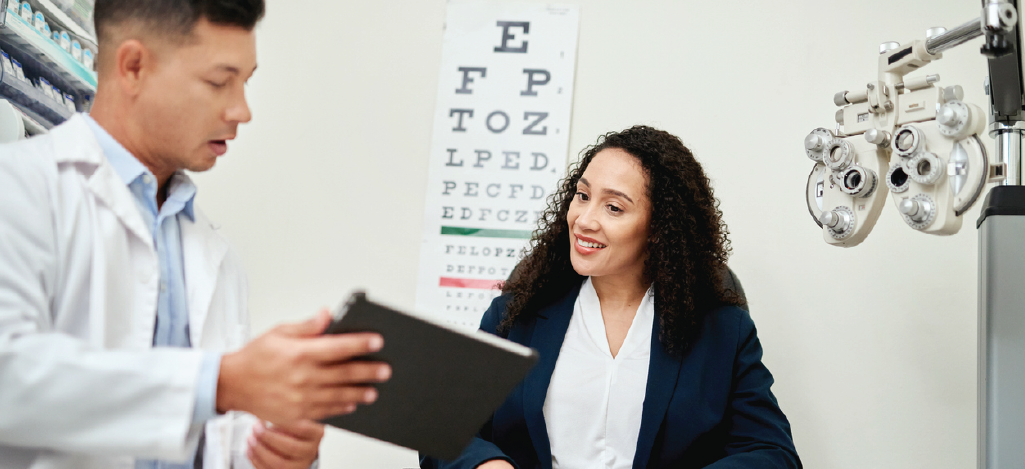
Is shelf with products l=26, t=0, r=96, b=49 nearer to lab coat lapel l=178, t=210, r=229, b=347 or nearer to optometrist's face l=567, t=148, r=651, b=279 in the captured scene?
lab coat lapel l=178, t=210, r=229, b=347

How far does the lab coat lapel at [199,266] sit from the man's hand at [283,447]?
0.16 meters

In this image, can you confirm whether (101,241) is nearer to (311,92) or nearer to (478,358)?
(478,358)

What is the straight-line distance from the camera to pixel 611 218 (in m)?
1.63

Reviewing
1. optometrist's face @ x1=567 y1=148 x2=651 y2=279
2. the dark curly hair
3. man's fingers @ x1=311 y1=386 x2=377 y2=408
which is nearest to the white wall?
the dark curly hair

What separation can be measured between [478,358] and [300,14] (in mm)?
1954

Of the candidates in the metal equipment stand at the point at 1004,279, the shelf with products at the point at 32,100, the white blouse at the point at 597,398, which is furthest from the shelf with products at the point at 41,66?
the metal equipment stand at the point at 1004,279

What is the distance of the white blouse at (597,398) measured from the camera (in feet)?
4.85

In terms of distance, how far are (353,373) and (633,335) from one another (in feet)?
3.08

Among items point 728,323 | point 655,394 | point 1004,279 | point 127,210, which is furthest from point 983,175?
point 127,210

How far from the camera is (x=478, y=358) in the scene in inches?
32.6

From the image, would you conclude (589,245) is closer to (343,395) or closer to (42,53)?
(343,395)

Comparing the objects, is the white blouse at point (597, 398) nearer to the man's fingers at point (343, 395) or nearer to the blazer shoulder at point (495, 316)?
the blazer shoulder at point (495, 316)

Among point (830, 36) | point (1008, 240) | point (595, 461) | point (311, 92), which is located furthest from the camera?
point (311, 92)

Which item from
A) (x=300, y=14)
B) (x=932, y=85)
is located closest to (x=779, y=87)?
(x=932, y=85)
